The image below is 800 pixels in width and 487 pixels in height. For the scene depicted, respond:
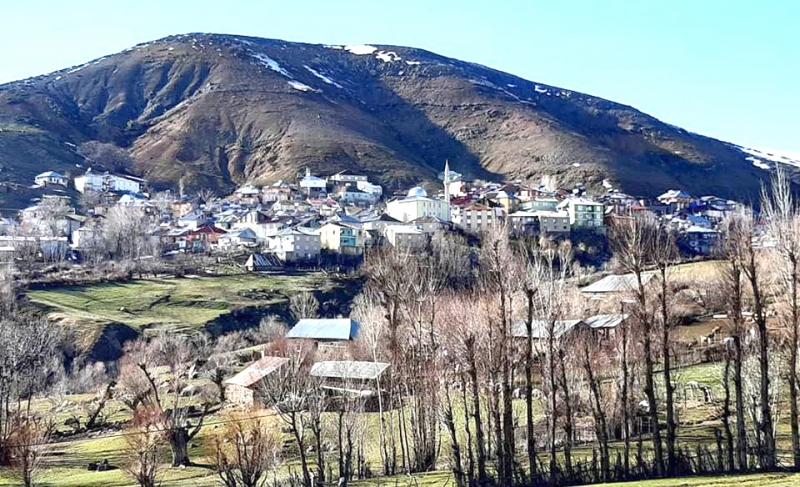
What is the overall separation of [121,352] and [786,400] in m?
58.7

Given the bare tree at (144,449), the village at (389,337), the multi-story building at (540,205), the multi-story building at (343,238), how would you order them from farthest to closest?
the multi-story building at (540,205) → the multi-story building at (343,238) → the village at (389,337) → the bare tree at (144,449)

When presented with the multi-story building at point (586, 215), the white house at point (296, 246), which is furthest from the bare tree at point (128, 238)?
the multi-story building at point (586, 215)

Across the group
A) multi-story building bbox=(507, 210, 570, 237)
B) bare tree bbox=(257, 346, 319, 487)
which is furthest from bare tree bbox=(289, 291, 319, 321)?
multi-story building bbox=(507, 210, 570, 237)

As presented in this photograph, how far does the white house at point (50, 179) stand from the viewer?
16260cm

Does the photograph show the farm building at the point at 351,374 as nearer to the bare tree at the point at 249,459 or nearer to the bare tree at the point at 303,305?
the bare tree at the point at 249,459

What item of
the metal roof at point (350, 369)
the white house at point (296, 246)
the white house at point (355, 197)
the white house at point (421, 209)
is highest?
the white house at point (355, 197)

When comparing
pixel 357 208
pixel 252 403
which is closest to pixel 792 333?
pixel 252 403

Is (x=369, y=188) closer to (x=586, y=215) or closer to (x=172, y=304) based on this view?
(x=586, y=215)

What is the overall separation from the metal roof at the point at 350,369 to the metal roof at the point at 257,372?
104 inches

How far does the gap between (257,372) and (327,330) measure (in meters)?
15.2

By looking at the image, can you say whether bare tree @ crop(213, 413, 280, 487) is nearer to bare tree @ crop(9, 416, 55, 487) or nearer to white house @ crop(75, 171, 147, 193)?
bare tree @ crop(9, 416, 55, 487)

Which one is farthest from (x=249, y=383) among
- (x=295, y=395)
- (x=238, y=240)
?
(x=238, y=240)

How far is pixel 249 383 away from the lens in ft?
169

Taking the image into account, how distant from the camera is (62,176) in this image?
169125 millimetres
